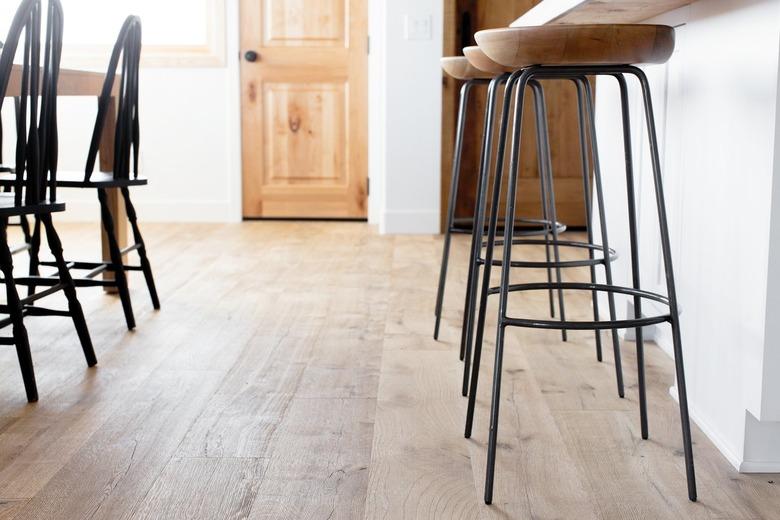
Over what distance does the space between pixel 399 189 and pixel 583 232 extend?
3.22 feet

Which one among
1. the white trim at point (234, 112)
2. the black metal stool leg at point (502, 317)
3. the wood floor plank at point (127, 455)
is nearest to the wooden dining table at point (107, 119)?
the wood floor plank at point (127, 455)

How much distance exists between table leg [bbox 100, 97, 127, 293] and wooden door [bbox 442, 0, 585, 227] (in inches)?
75.3

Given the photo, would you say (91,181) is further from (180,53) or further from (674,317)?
(180,53)

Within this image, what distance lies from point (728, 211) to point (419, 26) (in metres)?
3.11

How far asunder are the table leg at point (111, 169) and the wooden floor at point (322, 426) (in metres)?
0.25

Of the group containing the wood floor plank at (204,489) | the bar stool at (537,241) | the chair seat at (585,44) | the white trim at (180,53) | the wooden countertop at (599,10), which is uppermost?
the white trim at (180,53)

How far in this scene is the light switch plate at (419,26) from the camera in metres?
4.59

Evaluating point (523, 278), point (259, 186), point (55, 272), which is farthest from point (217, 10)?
point (523, 278)

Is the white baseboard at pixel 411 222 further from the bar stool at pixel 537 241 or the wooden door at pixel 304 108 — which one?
the bar stool at pixel 537 241

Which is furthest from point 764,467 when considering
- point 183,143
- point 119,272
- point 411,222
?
point 183,143

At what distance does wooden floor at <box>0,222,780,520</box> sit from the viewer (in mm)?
1495

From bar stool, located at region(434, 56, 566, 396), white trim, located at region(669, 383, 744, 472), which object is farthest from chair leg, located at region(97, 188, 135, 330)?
white trim, located at region(669, 383, 744, 472)

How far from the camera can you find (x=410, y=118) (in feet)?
15.3

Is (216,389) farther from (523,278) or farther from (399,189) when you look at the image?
(399,189)
